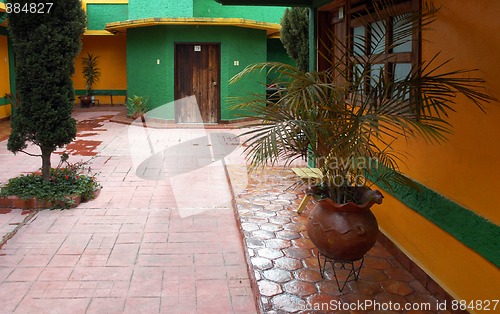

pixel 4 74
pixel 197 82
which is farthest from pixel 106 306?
pixel 4 74

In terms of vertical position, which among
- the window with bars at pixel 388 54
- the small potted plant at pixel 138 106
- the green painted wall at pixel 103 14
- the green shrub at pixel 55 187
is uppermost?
the green painted wall at pixel 103 14

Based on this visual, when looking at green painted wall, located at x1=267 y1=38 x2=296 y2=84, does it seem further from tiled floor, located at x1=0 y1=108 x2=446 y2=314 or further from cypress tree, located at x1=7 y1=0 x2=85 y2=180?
cypress tree, located at x1=7 y1=0 x2=85 y2=180

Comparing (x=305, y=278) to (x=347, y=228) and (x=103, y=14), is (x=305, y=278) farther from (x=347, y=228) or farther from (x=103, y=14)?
(x=103, y=14)

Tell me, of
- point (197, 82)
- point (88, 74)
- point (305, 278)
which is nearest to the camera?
point (305, 278)

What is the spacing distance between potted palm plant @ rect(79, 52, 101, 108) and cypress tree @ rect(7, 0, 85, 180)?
12346 millimetres

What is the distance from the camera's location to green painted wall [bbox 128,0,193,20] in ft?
44.0

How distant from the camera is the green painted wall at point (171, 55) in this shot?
13203 mm

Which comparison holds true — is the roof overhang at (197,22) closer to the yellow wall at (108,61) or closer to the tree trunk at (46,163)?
the yellow wall at (108,61)

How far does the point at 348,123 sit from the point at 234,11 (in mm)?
12042

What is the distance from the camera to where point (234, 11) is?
14.5 meters

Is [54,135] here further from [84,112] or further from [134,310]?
[84,112]

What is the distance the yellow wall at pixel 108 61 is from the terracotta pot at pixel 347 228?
16738 millimetres

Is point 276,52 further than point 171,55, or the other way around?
point 276,52

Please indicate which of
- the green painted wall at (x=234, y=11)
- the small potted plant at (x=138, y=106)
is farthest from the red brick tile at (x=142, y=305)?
the green painted wall at (x=234, y=11)
